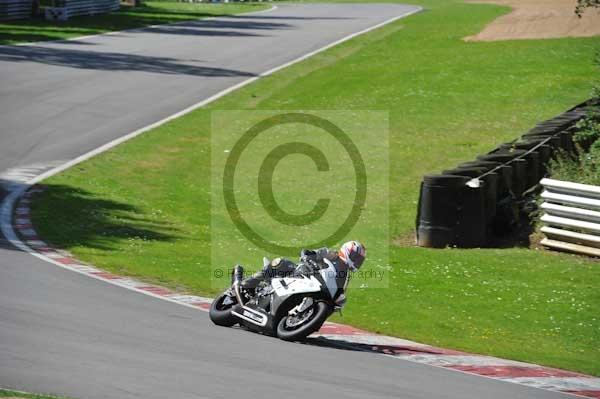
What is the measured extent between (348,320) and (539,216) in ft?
22.8

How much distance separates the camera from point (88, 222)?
17766mm

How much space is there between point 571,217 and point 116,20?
37.9 metres

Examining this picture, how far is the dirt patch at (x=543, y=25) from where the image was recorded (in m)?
45.2

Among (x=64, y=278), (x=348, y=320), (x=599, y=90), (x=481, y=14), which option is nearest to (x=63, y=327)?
(x=64, y=278)

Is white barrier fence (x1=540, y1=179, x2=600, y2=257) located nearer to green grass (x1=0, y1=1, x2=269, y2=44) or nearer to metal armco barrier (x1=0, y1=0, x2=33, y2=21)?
green grass (x1=0, y1=1, x2=269, y2=44)

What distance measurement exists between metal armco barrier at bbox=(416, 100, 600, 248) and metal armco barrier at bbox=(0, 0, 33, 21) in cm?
3160

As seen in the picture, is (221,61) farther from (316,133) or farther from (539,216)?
(539,216)

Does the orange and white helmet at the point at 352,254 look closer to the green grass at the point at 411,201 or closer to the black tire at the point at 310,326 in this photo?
the black tire at the point at 310,326

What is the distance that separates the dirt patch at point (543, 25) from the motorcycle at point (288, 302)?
3504 centimetres

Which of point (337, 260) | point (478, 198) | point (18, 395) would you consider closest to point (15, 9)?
point (478, 198)

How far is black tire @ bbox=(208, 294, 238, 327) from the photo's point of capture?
39.3 feet

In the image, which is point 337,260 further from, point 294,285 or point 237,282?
point 237,282

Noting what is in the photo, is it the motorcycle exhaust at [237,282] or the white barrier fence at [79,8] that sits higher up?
the white barrier fence at [79,8]

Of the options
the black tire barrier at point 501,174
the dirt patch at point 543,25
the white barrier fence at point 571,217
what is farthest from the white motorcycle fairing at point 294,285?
the dirt patch at point 543,25
